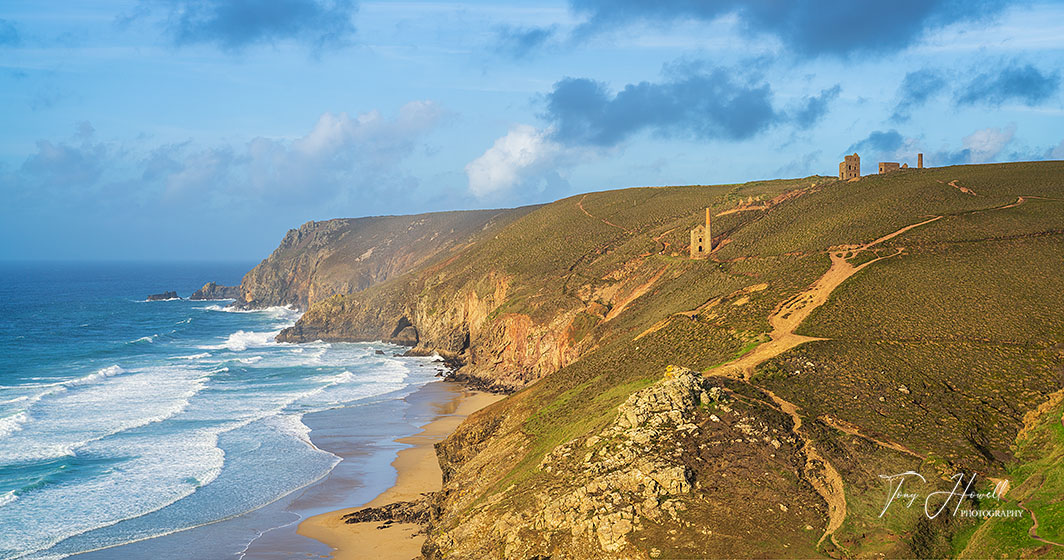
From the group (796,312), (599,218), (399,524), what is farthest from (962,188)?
(399,524)

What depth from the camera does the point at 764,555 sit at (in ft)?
72.6

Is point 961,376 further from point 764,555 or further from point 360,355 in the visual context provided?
point 360,355

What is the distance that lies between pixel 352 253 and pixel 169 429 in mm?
100659

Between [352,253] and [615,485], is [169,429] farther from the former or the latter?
[352,253]

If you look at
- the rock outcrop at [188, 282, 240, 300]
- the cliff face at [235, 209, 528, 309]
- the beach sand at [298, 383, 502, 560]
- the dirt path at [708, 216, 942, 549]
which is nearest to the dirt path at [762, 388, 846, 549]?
the dirt path at [708, 216, 942, 549]

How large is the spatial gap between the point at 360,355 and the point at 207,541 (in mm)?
54617

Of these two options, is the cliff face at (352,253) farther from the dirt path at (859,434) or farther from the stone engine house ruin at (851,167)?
the dirt path at (859,434)

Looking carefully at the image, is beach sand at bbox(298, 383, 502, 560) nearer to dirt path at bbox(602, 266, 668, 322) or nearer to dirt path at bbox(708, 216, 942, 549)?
dirt path at bbox(602, 266, 668, 322)

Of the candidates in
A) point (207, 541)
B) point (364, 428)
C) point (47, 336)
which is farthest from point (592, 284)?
point (47, 336)

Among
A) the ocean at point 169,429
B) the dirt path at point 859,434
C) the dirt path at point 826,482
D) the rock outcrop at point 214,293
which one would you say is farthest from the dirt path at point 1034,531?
the rock outcrop at point 214,293
